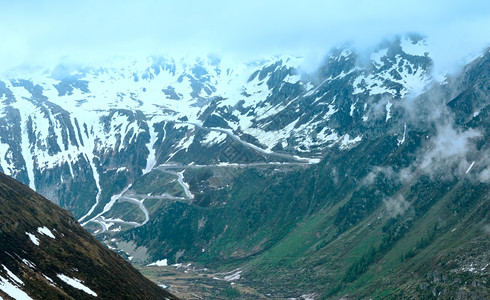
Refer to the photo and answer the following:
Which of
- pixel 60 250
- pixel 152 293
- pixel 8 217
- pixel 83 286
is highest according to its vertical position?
pixel 8 217

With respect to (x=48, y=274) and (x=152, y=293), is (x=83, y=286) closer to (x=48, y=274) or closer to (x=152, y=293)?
(x=48, y=274)

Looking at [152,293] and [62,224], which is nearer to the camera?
[152,293]

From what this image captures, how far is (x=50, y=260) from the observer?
5310 inches

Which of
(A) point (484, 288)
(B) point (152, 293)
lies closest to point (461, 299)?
(A) point (484, 288)

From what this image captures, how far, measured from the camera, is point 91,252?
16475 cm

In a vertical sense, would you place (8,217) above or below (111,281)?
above

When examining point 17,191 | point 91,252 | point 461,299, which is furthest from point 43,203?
point 461,299

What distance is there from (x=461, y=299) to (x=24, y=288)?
534ft

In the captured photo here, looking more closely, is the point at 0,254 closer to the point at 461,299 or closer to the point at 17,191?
the point at 17,191

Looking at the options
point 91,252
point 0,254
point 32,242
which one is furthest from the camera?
point 91,252

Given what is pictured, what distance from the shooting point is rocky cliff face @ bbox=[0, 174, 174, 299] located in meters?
114

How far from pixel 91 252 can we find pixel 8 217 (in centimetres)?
2867

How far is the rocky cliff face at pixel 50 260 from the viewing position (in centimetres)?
11406

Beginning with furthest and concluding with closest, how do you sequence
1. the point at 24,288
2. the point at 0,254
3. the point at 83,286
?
the point at 83,286 → the point at 0,254 → the point at 24,288
